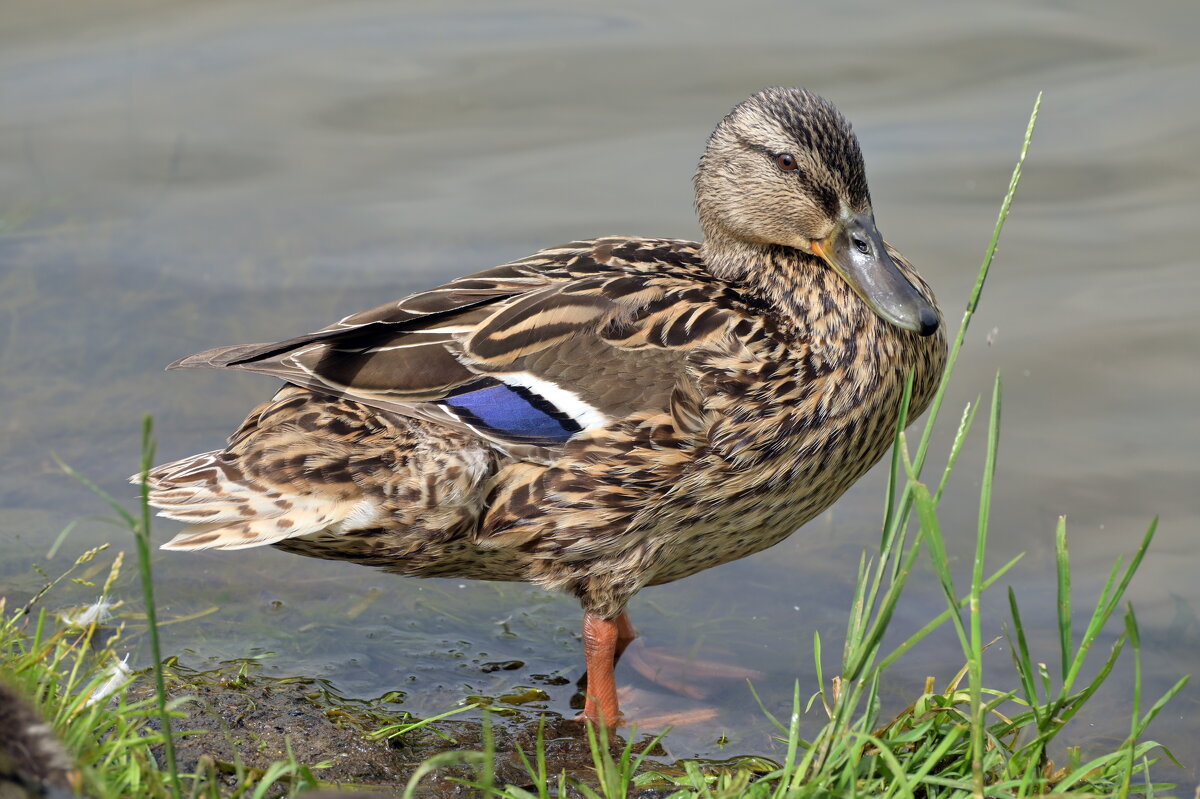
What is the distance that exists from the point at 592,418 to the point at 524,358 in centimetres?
28

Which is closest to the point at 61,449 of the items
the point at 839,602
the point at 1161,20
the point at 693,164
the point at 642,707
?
the point at 642,707

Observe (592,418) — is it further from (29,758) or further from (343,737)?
(29,758)

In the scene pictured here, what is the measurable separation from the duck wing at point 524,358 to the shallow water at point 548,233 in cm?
101

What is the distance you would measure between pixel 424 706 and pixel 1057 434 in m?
3.43

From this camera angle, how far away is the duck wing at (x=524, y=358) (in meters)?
4.16

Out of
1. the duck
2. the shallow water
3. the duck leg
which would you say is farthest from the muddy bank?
the duck

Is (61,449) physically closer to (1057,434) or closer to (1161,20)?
(1057,434)

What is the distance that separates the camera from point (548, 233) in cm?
754

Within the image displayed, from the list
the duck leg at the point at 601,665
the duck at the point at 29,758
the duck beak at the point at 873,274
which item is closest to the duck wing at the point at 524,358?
the duck beak at the point at 873,274

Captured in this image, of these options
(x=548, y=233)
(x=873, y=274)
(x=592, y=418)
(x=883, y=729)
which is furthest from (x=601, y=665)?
(x=548, y=233)

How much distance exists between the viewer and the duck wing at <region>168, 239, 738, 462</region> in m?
4.16

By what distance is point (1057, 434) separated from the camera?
6.36 meters

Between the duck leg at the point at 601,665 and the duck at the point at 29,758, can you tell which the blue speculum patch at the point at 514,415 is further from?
the duck at the point at 29,758

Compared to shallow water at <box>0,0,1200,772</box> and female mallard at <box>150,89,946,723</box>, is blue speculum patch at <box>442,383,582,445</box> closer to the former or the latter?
female mallard at <box>150,89,946,723</box>
